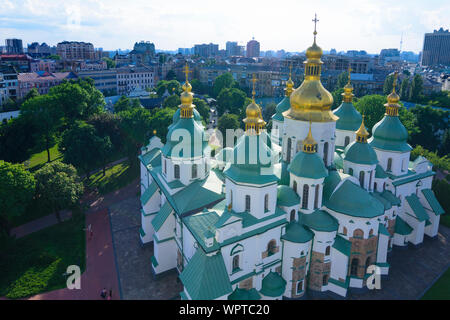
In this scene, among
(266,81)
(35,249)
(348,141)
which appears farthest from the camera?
(266,81)

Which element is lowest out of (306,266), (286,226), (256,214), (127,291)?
(127,291)

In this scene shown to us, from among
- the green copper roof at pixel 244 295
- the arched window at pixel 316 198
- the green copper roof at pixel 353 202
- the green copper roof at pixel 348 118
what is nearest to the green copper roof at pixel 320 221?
the arched window at pixel 316 198

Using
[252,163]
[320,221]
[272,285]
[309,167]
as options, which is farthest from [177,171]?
[320,221]

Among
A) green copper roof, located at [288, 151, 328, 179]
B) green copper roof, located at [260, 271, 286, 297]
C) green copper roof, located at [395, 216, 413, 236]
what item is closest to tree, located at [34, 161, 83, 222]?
green copper roof, located at [260, 271, 286, 297]

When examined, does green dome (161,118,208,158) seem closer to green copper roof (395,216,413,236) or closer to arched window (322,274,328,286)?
arched window (322,274,328,286)

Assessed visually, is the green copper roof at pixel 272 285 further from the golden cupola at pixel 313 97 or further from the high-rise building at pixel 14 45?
the high-rise building at pixel 14 45
